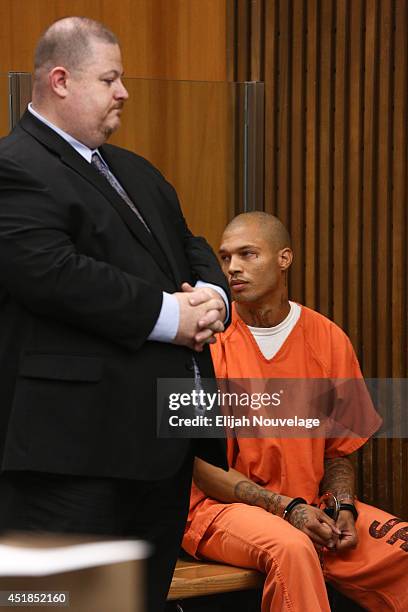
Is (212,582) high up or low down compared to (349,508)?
down

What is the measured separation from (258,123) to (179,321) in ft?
5.36

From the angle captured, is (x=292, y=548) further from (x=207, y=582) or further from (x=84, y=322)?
(x=84, y=322)

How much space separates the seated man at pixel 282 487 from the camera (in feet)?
8.59

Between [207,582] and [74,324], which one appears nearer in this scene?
[74,324]

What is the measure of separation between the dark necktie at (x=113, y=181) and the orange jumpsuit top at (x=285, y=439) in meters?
1.02

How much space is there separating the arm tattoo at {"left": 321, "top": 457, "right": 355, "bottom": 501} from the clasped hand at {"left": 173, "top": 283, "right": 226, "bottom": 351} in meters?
1.10

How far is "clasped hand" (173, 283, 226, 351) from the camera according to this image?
192 centimetres

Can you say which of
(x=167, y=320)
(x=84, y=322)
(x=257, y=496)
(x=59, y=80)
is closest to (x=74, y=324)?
(x=84, y=322)

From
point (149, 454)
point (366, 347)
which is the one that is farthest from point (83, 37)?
point (366, 347)

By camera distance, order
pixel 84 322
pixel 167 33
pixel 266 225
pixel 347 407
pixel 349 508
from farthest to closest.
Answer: pixel 167 33
pixel 266 225
pixel 347 407
pixel 349 508
pixel 84 322

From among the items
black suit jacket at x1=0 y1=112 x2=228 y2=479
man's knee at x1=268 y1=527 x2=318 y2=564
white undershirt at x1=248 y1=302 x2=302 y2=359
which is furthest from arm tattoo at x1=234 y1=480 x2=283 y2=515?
black suit jacket at x1=0 y1=112 x2=228 y2=479

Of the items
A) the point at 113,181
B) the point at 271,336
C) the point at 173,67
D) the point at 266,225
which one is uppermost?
the point at 173,67

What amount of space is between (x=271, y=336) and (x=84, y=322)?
1.31 metres

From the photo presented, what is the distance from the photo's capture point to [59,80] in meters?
1.93
